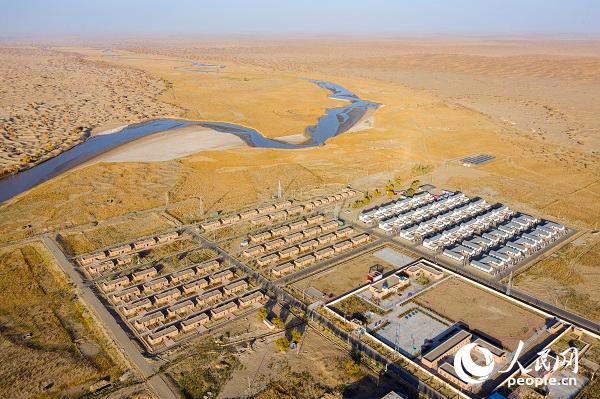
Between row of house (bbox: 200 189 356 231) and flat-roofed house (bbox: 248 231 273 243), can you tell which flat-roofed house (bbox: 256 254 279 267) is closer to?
flat-roofed house (bbox: 248 231 273 243)

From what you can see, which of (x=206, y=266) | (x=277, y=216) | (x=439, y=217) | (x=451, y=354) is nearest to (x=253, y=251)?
(x=206, y=266)

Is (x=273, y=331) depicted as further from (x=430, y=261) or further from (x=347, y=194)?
(x=347, y=194)

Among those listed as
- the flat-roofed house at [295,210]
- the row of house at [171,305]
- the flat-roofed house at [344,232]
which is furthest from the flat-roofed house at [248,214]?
the row of house at [171,305]

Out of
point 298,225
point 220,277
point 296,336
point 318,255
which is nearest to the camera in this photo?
point 296,336

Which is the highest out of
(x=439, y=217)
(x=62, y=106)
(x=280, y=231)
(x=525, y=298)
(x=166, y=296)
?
(x=62, y=106)

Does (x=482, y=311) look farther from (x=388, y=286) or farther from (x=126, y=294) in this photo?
(x=126, y=294)

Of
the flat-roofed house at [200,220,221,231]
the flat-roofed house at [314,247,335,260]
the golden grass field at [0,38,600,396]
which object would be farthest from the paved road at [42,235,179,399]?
the flat-roofed house at [314,247,335,260]
